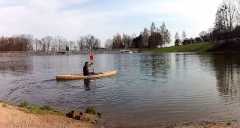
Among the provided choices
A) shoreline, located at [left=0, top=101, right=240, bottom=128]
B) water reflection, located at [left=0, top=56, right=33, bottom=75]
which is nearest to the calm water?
shoreline, located at [left=0, top=101, right=240, bottom=128]

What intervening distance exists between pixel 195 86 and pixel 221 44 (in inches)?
3769

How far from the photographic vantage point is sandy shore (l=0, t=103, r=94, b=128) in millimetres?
17312

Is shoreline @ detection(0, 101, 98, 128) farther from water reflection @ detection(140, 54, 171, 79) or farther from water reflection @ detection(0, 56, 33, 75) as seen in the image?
water reflection @ detection(0, 56, 33, 75)

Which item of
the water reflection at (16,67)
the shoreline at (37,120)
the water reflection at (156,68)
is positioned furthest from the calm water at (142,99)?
the water reflection at (16,67)

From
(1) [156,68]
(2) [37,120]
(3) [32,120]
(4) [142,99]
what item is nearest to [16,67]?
(1) [156,68]

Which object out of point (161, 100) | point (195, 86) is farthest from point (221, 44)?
point (161, 100)

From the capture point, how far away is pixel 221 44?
128500 millimetres

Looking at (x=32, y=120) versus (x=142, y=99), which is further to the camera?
(x=142, y=99)

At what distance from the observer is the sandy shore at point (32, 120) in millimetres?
17312

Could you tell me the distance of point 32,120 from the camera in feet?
60.6

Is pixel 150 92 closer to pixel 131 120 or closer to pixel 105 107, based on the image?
pixel 105 107

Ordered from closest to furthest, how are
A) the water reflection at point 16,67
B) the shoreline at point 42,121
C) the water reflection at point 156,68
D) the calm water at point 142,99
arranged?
the shoreline at point 42,121 < the calm water at point 142,99 < the water reflection at point 156,68 < the water reflection at point 16,67

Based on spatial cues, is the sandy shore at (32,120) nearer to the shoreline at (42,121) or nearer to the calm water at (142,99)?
the shoreline at (42,121)

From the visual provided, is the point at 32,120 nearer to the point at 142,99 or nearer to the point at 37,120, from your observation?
the point at 37,120
